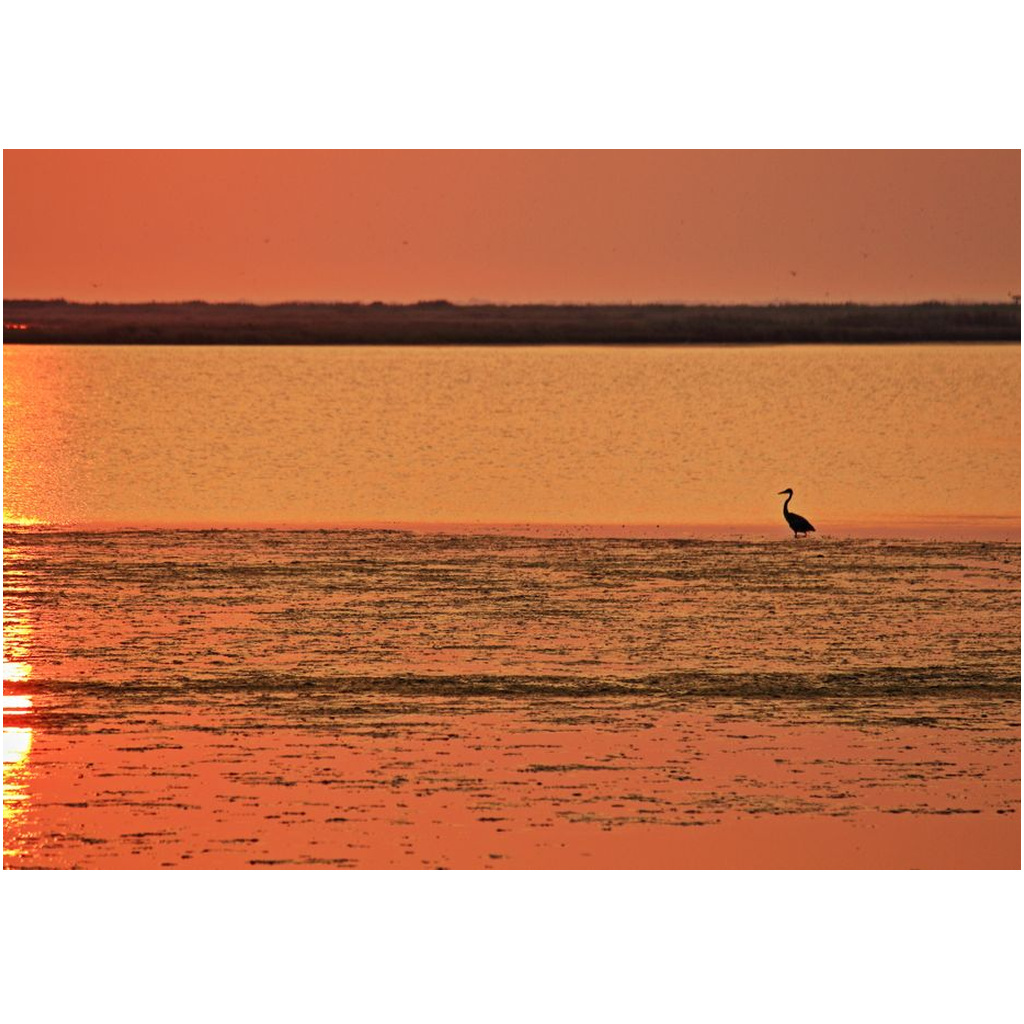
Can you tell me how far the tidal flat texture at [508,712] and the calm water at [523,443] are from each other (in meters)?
2.75

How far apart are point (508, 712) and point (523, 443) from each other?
36.9 feet

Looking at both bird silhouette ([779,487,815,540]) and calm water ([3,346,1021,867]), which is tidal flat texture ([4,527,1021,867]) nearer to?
calm water ([3,346,1021,867])

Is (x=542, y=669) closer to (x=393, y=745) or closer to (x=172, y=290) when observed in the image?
(x=393, y=745)

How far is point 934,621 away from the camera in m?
9.03

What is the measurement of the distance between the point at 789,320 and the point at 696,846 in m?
12.4

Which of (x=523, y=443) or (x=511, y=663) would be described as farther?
(x=523, y=443)

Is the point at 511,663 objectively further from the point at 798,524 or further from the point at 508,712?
the point at 798,524

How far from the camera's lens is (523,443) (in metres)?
18.5

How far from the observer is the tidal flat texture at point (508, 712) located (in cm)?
616

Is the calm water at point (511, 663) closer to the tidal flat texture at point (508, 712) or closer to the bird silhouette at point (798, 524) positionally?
the tidal flat texture at point (508, 712)

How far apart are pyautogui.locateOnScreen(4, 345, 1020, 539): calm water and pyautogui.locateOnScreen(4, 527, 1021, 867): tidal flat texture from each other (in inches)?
108

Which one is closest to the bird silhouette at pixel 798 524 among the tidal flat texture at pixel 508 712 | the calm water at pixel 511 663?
the calm water at pixel 511 663

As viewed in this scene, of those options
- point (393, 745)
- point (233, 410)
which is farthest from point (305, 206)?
point (233, 410)

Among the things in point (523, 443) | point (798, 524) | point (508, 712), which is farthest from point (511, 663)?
point (523, 443)
